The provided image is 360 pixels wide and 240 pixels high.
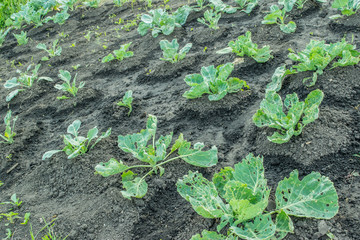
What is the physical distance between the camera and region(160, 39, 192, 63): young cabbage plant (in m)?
3.15

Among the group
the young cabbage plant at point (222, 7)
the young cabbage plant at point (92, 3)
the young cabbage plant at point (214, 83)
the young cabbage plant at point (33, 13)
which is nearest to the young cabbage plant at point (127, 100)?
the young cabbage plant at point (214, 83)

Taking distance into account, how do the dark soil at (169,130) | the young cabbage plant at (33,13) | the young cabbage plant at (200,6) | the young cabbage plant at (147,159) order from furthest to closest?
the young cabbage plant at (33,13)
the young cabbage plant at (200,6)
the young cabbage plant at (147,159)
the dark soil at (169,130)

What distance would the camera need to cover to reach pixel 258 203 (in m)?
1.29

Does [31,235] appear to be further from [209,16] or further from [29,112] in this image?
[209,16]

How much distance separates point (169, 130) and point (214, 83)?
1.71ft

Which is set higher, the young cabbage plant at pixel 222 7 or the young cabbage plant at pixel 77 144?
the young cabbage plant at pixel 77 144

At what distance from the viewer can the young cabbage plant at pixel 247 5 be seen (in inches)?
155

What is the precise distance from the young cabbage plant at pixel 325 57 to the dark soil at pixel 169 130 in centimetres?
7

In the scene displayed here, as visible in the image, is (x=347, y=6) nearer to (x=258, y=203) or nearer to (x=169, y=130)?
(x=169, y=130)

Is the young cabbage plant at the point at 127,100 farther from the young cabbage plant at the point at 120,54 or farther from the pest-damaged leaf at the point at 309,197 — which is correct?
the pest-damaged leaf at the point at 309,197

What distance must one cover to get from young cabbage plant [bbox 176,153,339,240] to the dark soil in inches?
3.5

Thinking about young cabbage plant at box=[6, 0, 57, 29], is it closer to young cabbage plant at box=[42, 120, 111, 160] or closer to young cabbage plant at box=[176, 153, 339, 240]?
young cabbage plant at box=[42, 120, 111, 160]

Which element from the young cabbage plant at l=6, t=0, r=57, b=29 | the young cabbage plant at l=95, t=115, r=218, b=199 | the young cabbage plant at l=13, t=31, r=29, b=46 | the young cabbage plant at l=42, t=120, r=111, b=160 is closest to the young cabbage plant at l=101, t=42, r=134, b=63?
the young cabbage plant at l=42, t=120, r=111, b=160

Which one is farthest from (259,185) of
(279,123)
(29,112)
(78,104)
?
(29,112)
